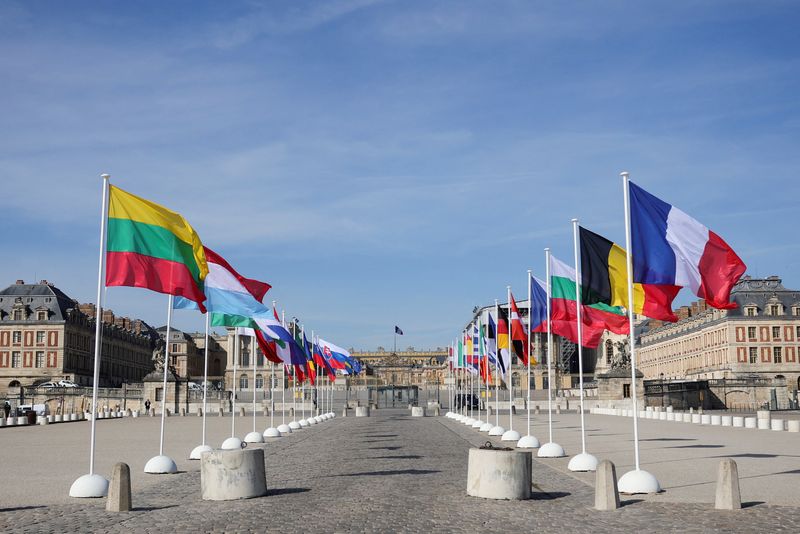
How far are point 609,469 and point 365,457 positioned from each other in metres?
12.8

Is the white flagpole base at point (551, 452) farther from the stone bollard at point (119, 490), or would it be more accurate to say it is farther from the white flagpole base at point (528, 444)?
the stone bollard at point (119, 490)

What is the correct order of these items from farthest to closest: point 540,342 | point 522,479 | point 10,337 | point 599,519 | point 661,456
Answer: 1. point 540,342
2. point 10,337
3. point 661,456
4. point 522,479
5. point 599,519

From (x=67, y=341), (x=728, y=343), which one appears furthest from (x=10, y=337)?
(x=728, y=343)

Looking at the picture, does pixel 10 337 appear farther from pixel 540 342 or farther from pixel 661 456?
pixel 661 456

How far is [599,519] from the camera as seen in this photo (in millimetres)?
14008

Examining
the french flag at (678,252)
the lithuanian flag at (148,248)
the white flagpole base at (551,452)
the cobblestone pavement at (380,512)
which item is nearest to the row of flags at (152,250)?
the lithuanian flag at (148,248)

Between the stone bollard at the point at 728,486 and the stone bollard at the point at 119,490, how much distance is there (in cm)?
912

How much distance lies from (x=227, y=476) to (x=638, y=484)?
7.20m

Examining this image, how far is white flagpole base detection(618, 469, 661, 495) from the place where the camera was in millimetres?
17234

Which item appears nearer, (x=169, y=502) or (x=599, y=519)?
(x=599, y=519)

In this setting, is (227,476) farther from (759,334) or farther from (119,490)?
(759,334)

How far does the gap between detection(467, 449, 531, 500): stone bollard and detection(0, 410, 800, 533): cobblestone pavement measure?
0.99 feet

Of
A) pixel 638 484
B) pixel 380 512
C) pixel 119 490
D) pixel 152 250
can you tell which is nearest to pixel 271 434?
pixel 152 250

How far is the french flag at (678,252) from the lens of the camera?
1880 cm
